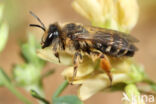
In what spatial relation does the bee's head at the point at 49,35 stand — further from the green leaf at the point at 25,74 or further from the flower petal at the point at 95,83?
the green leaf at the point at 25,74

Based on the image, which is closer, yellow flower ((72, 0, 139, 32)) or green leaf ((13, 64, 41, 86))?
yellow flower ((72, 0, 139, 32))

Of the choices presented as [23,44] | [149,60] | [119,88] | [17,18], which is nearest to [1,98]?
[17,18]

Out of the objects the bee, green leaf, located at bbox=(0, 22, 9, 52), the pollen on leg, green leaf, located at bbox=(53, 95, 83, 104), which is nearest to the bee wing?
the bee

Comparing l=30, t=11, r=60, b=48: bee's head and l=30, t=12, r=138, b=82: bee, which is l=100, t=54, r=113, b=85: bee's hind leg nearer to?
l=30, t=12, r=138, b=82: bee

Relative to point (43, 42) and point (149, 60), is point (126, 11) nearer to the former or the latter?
point (43, 42)

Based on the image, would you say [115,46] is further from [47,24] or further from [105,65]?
[47,24]

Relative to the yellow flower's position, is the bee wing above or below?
below
